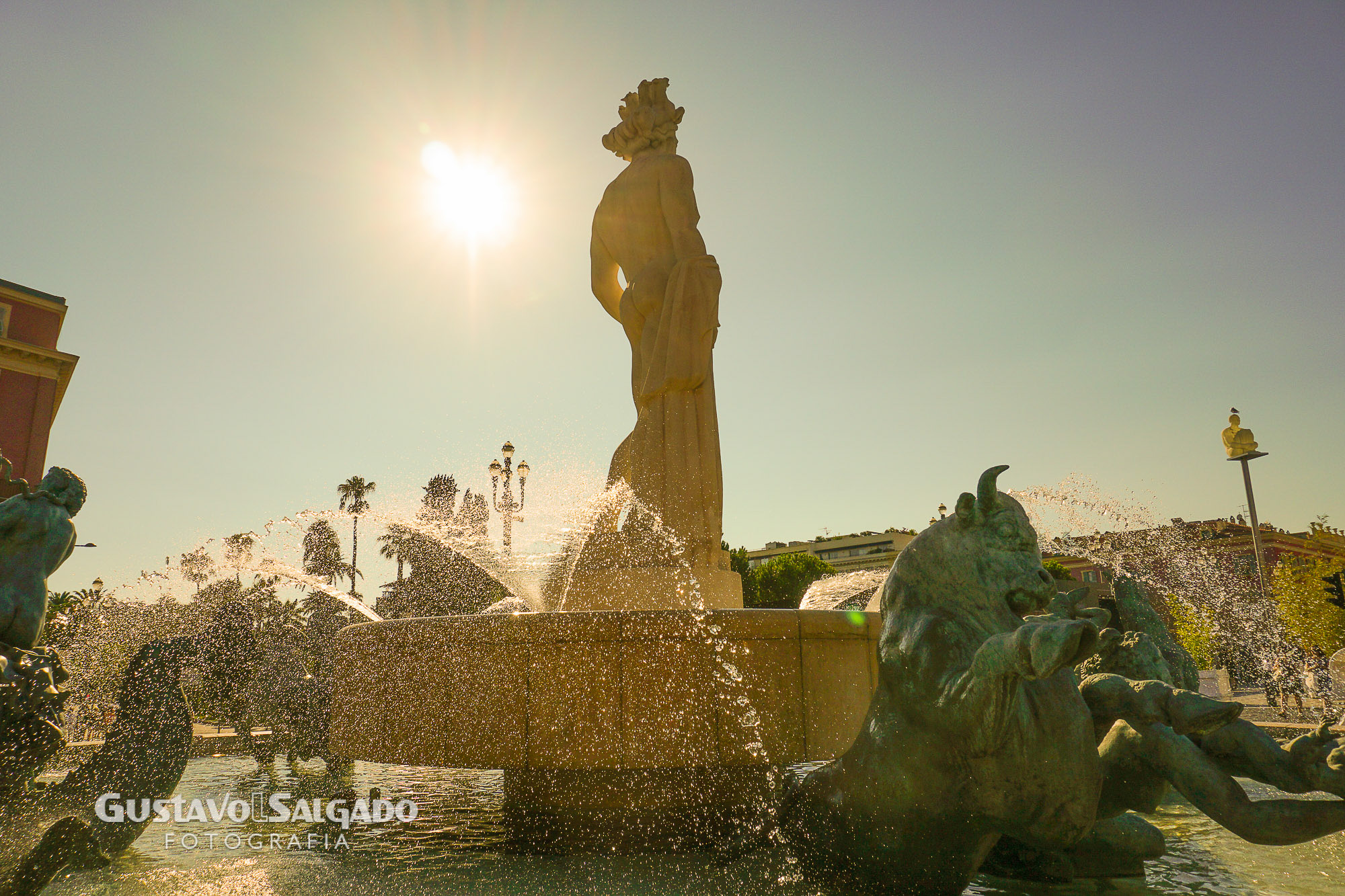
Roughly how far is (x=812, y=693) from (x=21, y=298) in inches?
1528

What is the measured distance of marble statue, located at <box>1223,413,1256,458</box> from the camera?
98.5ft

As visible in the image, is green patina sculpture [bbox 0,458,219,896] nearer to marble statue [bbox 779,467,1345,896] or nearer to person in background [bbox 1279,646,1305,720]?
marble statue [bbox 779,467,1345,896]

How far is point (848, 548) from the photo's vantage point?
292 ft

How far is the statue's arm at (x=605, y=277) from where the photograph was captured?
750 cm

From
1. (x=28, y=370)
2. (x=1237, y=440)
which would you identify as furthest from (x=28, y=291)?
(x=1237, y=440)

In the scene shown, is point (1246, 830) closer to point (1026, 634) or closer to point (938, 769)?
point (938, 769)

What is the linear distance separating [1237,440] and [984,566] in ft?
118

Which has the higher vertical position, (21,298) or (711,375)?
(21,298)

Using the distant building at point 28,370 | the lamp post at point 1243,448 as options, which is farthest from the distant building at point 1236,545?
the distant building at point 28,370

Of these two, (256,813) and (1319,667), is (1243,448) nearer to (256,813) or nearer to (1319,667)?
(1319,667)

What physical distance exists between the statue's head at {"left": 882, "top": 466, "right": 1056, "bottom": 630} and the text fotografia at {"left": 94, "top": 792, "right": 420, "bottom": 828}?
334cm

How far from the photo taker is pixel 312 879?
9.35ft

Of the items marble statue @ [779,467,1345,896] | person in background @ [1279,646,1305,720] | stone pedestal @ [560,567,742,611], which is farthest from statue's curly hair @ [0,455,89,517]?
person in background @ [1279,646,1305,720]

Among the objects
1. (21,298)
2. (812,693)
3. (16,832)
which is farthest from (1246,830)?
(21,298)
